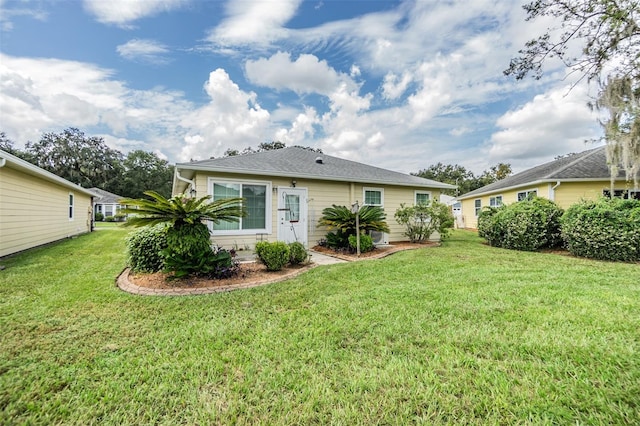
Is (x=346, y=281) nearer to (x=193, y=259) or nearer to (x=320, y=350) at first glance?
(x=320, y=350)

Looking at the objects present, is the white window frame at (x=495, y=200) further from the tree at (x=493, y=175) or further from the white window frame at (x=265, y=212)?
the tree at (x=493, y=175)

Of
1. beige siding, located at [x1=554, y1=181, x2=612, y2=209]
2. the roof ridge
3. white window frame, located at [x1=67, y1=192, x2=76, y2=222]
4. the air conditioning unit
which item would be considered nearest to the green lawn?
the air conditioning unit

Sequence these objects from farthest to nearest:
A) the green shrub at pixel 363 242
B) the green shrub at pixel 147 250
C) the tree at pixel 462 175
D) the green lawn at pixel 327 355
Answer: the tree at pixel 462 175 < the green shrub at pixel 363 242 < the green shrub at pixel 147 250 < the green lawn at pixel 327 355

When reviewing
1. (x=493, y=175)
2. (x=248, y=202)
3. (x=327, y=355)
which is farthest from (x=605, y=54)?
(x=493, y=175)

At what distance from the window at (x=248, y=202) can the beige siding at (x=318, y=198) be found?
16 cm

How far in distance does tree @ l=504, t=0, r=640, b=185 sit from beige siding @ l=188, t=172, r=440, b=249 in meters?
5.34

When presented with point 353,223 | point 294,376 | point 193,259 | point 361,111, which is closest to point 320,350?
point 294,376

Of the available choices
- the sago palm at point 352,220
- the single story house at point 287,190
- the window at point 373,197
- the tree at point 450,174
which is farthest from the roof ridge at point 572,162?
the tree at point 450,174

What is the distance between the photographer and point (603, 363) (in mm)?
2139

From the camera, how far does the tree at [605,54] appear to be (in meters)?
7.16

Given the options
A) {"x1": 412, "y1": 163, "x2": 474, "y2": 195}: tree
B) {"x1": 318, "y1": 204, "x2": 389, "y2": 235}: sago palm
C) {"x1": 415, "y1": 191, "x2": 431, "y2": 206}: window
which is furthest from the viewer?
{"x1": 412, "y1": 163, "x2": 474, "y2": 195}: tree

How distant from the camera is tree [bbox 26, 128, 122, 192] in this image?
35.5 meters

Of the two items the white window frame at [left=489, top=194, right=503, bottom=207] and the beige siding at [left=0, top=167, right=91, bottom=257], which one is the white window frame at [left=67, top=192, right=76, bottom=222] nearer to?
the beige siding at [left=0, top=167, right=91, bottom=257]

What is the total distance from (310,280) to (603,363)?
377cm
